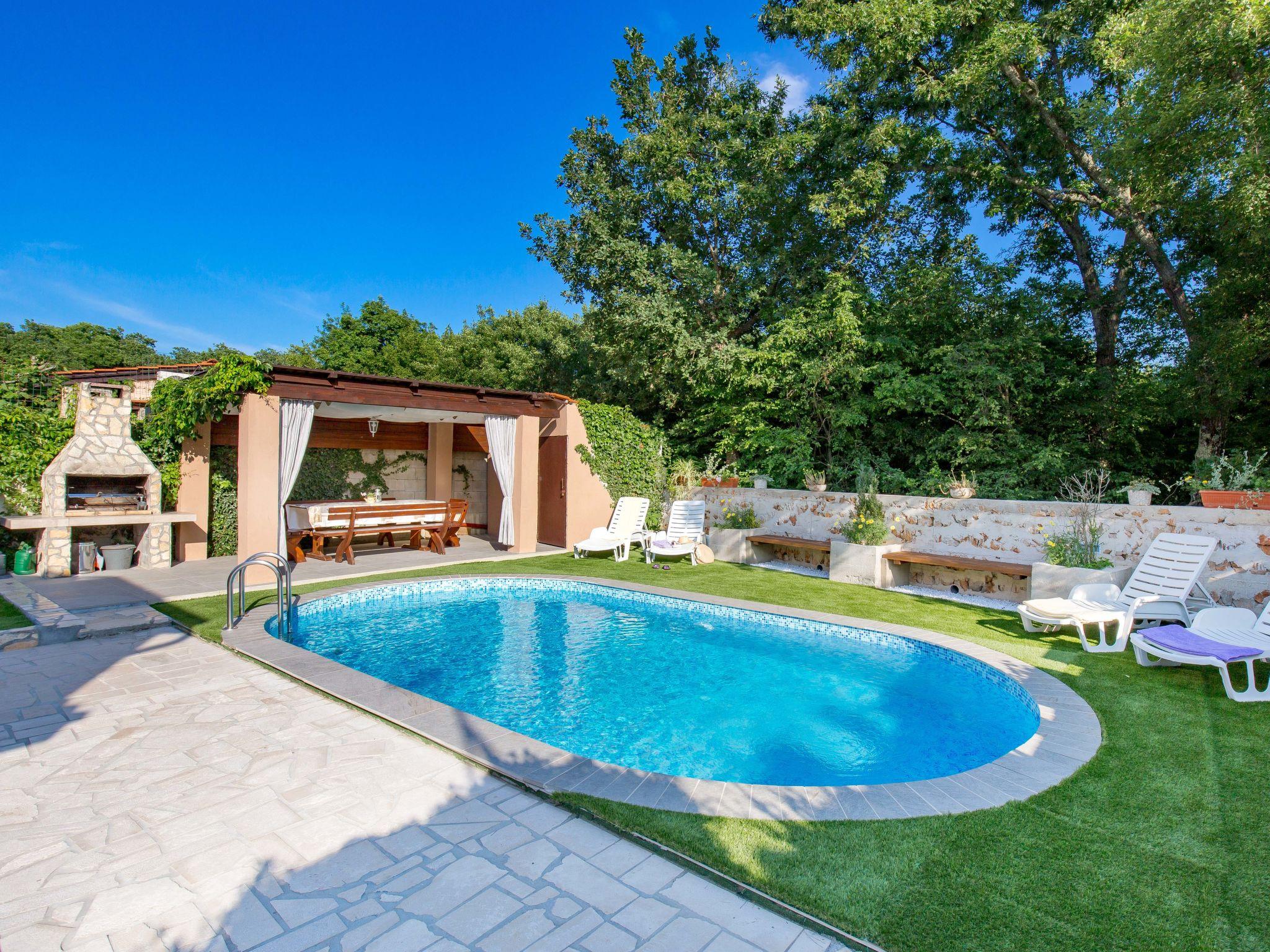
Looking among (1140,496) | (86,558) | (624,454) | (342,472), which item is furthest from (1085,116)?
(86,558)

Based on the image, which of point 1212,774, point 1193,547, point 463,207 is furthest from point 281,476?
point 463,207

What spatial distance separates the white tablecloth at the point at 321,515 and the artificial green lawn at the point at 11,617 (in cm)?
380

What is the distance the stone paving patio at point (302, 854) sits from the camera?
6.81ft

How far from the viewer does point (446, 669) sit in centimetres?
566

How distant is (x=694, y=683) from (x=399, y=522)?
706 centimetres

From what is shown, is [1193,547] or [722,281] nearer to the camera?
[1193,547]

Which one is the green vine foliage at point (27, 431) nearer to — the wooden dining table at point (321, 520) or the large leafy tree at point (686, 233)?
the wooden dining table at point (321, 520)

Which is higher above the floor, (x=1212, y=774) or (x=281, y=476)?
(x=281, y=476)

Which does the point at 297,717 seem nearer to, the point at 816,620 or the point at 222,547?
the point at 816,620

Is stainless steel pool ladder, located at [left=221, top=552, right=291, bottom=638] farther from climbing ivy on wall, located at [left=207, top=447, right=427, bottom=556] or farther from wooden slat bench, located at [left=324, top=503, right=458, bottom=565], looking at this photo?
climbing ivy on wall, located at [left=207, top=447, right=427, bottom=556]

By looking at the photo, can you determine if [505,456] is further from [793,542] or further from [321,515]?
[793,542]

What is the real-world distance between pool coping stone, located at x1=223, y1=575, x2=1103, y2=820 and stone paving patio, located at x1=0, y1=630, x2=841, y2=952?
192 millimetres

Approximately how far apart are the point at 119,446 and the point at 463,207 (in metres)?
16.0

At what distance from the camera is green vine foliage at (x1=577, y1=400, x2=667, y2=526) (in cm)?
1218
